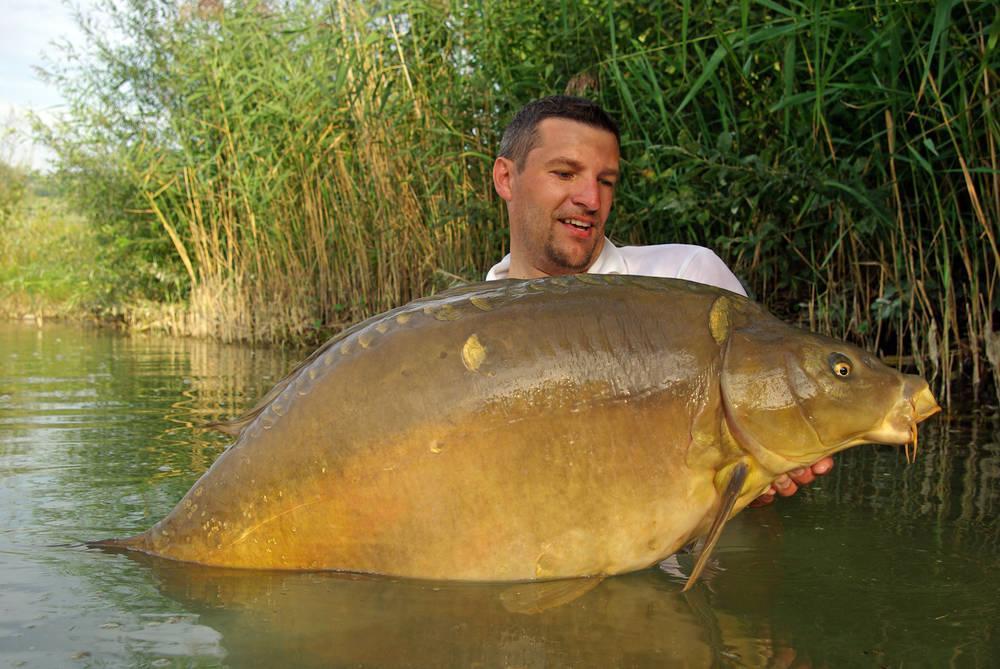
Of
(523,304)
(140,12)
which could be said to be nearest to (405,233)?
(523,304)

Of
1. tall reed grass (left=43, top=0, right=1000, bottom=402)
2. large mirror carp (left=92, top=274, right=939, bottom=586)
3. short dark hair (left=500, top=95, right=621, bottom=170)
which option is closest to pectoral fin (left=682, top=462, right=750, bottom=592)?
large mirror carp (left=92, top=274, right=939, bottom=586)

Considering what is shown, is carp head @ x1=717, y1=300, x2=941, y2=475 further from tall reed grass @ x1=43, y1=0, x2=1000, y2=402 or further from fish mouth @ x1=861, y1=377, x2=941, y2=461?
tall reed grass @ x1=43, y1=0, x2=1000, y2=402

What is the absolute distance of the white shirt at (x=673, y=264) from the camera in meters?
2.88

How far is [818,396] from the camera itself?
1.96 meters

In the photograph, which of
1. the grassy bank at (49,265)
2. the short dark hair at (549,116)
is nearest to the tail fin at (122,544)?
the short dark hair at (549,116)

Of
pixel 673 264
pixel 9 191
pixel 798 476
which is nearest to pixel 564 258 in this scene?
pixel 673 264

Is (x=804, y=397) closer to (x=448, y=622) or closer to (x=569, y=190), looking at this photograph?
(x=448, y=622)

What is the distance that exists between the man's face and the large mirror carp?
3.93 feet

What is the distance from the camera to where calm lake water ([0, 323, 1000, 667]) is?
1.73 m

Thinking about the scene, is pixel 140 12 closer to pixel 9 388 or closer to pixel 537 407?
pixel 9 388

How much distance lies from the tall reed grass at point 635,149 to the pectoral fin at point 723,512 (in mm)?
2082

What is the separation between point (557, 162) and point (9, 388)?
156 inches

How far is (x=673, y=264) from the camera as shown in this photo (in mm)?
2934

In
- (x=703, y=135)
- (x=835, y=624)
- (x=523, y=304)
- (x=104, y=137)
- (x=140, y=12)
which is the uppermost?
(x=140, y=12)
